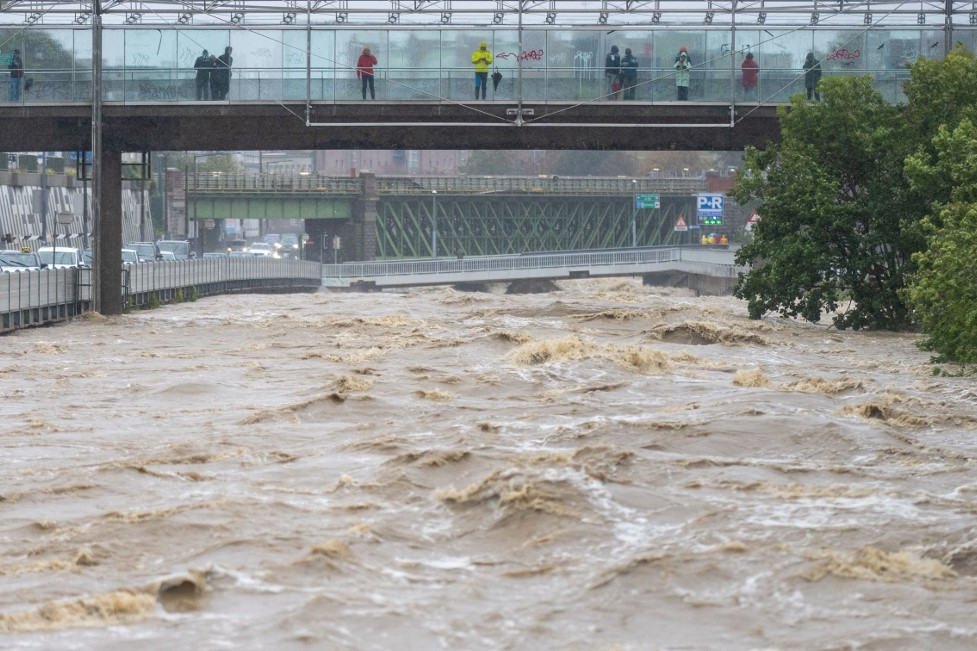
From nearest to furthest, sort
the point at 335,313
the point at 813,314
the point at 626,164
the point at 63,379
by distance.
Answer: the point at 63,379 → the point at 813,314 → the point at 335,313 → the point at 626,164

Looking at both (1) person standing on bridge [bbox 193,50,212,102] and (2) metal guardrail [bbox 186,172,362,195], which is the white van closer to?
(1) person standing on bridge [bbox 193,50,212,102]

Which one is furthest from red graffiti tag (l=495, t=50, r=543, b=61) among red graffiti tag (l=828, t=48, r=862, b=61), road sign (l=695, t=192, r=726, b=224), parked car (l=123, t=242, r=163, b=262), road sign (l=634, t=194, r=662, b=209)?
road sign (l=634, t=194, r=662, b=209)

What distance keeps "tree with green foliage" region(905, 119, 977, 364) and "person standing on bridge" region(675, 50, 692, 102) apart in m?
6.98

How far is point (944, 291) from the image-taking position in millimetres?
30906

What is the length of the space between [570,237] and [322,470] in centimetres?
10179

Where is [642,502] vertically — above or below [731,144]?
below

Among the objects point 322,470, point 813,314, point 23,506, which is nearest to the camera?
point 23,506

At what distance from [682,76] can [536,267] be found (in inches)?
2165

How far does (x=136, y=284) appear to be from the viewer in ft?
162

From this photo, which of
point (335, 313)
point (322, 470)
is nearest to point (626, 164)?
point (335, 313)

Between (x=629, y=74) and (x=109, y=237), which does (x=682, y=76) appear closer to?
(x=629, y=74)

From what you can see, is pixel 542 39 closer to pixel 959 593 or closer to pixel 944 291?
pixel 944 291

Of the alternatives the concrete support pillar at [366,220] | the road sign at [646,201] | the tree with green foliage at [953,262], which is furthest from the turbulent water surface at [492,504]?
the concrete support pillar at [366,220]

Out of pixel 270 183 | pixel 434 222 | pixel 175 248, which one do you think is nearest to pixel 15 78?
pixel 175 248
